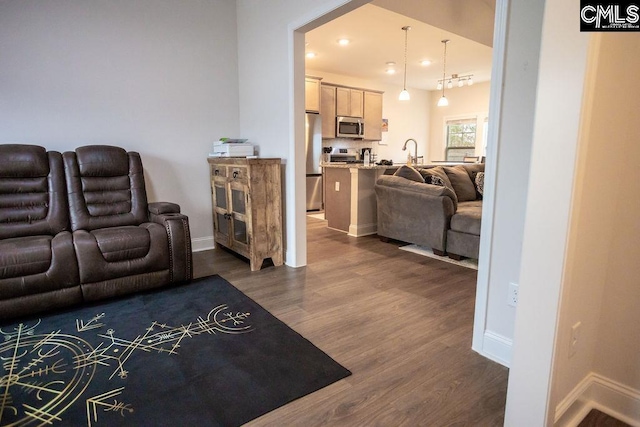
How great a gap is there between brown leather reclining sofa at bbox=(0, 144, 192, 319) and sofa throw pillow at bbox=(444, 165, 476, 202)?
3113mm

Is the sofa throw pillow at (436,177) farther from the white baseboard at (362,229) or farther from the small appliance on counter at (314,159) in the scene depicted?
the small appliance on counter at (314,159)

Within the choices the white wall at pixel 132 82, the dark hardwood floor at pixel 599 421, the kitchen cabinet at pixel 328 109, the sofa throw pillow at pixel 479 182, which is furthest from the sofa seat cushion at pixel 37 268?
the kitchen cabinet at pixel 328 109

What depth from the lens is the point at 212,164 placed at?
3.84 meters

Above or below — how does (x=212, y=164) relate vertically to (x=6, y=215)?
above

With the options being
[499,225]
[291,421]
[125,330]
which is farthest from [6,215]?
[499,225]

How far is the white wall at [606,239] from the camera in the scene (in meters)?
1.16

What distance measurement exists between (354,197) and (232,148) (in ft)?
5.57

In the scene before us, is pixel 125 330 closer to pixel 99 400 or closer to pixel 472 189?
pixel 99 400

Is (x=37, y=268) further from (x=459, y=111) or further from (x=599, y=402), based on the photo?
(x=459, y=111)

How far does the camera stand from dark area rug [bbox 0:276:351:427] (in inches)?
A: 57.4

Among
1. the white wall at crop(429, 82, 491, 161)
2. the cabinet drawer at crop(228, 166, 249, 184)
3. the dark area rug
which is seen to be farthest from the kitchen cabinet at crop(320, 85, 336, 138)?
the dark area rug

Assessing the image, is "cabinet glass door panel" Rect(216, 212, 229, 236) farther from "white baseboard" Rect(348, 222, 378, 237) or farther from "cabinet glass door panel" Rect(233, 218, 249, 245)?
"white baseboard" Rect(348, 222, 378, 237)

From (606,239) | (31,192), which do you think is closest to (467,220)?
(606,239)

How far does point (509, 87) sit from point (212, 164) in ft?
9.89
